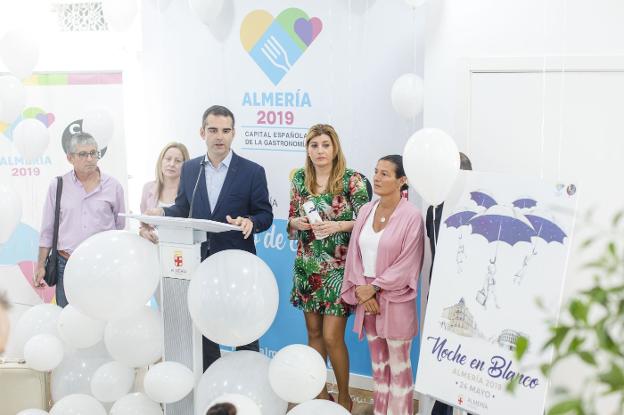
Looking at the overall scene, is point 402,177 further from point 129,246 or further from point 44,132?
point 44,132

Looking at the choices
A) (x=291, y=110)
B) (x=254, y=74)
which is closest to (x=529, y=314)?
(x=291, y=110)

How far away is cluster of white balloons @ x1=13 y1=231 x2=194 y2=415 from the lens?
9.02ft

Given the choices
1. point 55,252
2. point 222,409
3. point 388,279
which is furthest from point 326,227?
point 55,252

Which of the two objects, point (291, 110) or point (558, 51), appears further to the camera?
point (291, 110)

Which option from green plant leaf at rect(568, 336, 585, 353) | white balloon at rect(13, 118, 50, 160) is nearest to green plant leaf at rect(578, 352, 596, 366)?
green plant leaf at rect(568, 336, 585, 353)

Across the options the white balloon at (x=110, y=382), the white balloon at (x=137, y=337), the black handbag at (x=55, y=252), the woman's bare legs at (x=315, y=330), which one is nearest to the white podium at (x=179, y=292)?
the white balloon at (x=137, y=337)

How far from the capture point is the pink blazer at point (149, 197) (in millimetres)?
4028

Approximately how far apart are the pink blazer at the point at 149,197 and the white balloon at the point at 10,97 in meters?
0.80

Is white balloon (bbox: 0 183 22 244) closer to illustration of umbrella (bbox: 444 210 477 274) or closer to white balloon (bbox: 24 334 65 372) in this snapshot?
white balloon (bbox: 24 334 65 372)

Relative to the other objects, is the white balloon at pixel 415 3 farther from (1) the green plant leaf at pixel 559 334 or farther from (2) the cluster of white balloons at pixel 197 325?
(1) the green plant leaf at pixel 559 334

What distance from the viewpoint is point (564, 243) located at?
8.54ft

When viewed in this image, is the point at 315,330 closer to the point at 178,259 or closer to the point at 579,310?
the point at 178,259

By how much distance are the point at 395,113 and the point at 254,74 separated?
33.6 inches

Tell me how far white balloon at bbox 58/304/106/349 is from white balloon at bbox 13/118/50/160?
1203 mm
